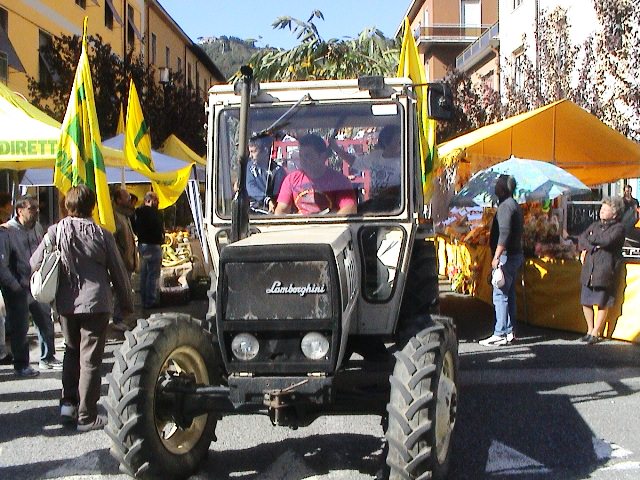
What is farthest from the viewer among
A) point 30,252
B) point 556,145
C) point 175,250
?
point 175,250

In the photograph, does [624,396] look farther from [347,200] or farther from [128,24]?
[128,24]

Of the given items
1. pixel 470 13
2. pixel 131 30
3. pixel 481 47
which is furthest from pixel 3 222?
pixel 470 13

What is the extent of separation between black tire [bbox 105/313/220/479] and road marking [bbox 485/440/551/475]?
1850 millimetres

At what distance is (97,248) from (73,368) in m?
0.96

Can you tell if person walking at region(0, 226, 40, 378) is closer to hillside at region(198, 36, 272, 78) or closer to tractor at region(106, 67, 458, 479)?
tractor at region(106, 67, 458, 479)

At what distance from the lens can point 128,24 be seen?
100 feet

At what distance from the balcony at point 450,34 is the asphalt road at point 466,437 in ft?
138

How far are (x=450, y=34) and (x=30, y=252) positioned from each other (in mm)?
43551

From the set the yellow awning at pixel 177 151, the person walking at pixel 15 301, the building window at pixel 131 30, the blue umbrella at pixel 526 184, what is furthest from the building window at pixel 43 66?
the person walking at pixel 15 301

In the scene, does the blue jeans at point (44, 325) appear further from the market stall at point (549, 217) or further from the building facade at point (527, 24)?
the building facade at point (527, 24)

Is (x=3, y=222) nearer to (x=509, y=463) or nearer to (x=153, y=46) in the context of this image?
(x=509, y=463)

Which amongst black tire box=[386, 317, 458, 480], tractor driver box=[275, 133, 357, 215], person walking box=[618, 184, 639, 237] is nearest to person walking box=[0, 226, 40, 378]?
tractor driver box=[275, 133, 357, 215]

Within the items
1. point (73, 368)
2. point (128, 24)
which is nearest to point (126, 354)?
point (73, 368)

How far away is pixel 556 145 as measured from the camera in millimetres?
13273
